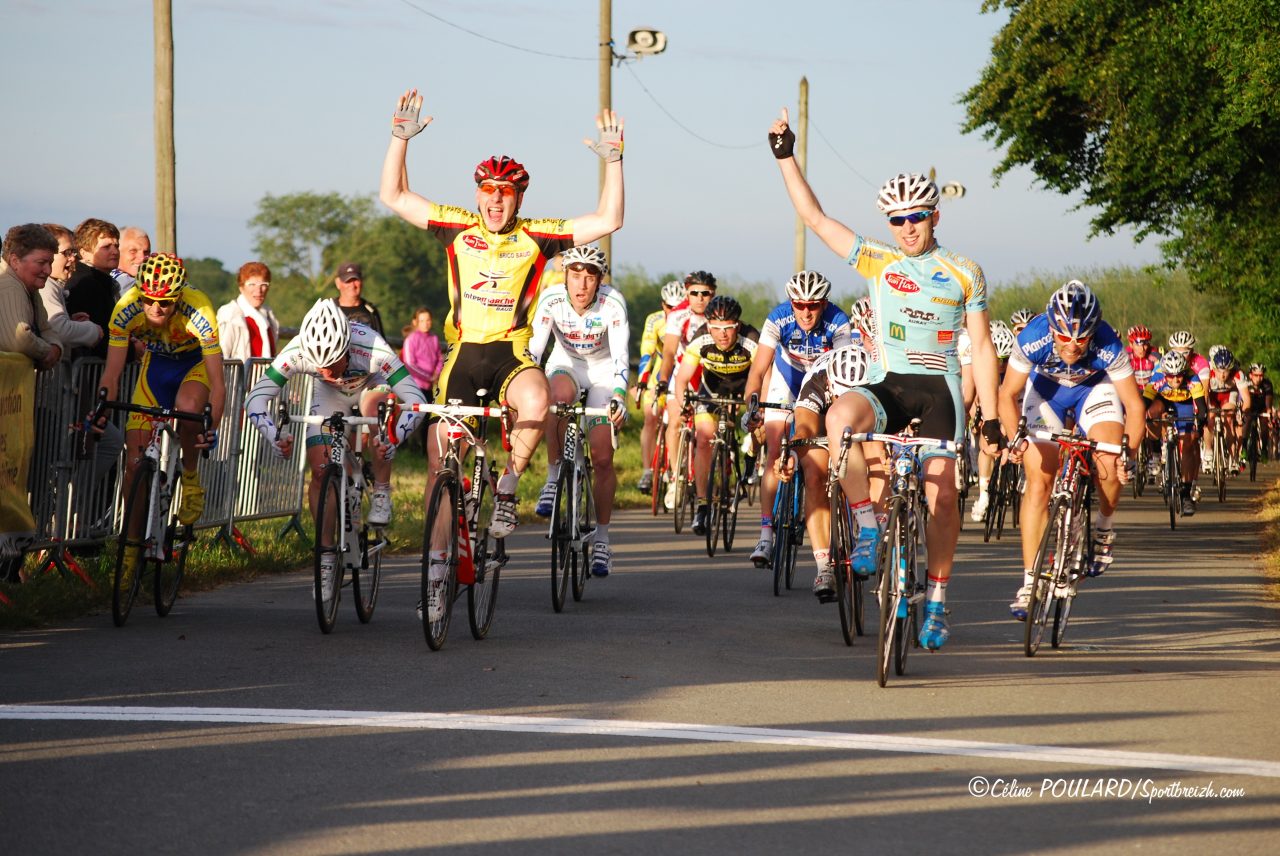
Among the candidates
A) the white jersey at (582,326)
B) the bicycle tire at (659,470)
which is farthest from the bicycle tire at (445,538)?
the bicycle tire at (659,470)

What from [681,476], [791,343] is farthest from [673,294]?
[791,343]

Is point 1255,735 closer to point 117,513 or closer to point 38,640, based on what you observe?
point 38,640

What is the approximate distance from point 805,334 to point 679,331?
4.31 meters

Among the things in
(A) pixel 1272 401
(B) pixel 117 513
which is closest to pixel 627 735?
(B) pixel 117 513

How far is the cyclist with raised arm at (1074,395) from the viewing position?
10719 mm

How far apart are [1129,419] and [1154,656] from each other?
1.47 metres

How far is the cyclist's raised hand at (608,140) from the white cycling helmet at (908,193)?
1.81 metres

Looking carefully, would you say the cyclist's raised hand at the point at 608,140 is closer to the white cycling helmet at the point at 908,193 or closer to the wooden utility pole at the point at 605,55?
the white cycling helmet at the point at 908,193

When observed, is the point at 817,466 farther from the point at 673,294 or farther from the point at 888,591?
the point at 673,294

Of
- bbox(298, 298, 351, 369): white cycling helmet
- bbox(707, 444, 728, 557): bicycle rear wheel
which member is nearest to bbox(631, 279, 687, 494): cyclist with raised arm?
bbox(707, 444, 728, 557): bicycle rear wheel

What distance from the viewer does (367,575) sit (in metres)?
10.7

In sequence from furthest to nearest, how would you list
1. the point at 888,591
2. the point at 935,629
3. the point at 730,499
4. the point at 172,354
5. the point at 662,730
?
the point at 730,499 < the point at 172,354 < the point at 935,629 < the point at 888,591 < the point at 662,730

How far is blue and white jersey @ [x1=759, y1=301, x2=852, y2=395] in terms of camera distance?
1341 centimetres

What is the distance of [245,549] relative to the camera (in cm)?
1379
